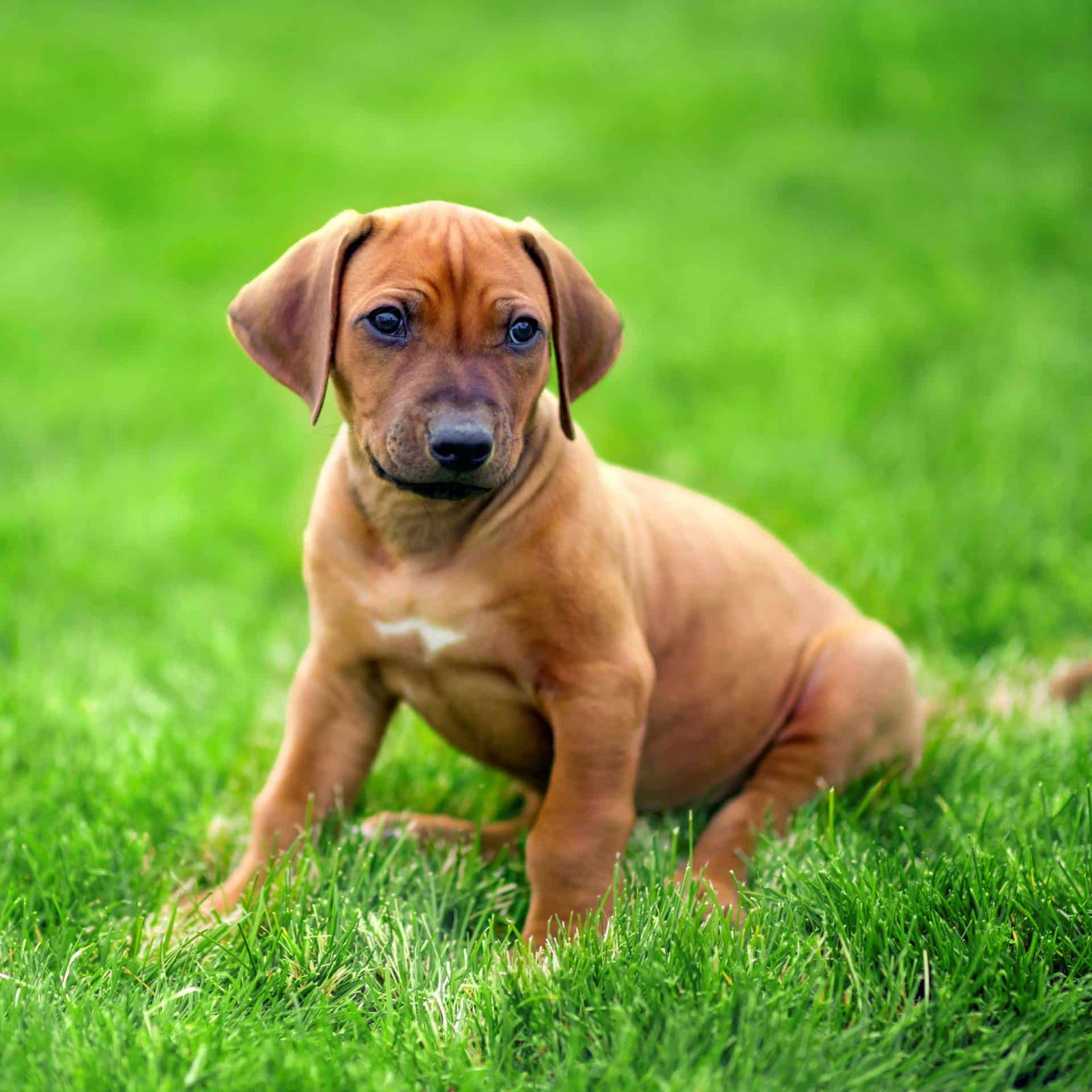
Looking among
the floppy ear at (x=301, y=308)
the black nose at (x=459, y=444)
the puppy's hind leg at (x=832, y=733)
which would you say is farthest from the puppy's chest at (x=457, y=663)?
the puppy's hind leg at (x=832, y=733)

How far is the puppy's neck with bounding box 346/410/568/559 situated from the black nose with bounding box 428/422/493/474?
37 cm

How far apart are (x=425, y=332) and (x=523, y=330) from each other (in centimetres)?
27

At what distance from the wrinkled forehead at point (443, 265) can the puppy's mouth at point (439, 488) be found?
44 cm

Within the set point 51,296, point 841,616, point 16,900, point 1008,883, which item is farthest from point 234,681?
point 51,296

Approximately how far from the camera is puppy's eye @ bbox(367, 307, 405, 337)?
11.4 ft

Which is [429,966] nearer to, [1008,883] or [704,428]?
[1008,883]

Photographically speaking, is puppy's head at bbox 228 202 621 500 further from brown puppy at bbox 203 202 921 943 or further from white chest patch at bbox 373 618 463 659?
white chest patch at bbox 373 618 463 659

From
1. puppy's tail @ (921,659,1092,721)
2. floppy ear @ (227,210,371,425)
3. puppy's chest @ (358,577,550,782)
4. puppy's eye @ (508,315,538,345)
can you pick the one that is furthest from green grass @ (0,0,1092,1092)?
puppy's eye @ (508,315,538,345)

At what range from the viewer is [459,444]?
3256 millimetres

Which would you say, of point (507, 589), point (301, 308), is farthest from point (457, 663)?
point (301, 308)

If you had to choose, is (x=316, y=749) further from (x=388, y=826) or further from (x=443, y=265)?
(x=443, y=265)

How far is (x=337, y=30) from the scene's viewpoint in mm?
16047

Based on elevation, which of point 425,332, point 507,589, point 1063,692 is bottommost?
point 1063,692

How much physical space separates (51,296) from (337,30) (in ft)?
22.8
